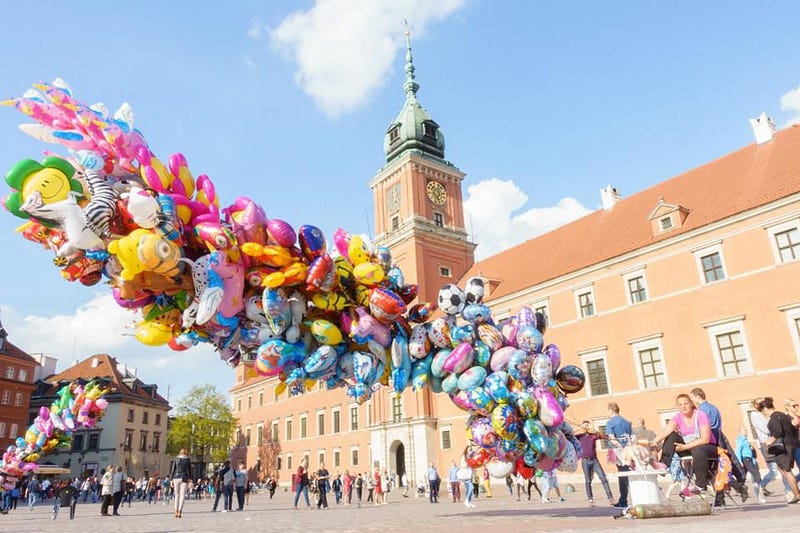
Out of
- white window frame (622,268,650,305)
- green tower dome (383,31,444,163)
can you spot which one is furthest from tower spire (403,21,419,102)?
white window frame (622,268,650,305)

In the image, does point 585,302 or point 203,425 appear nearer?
point 585,302

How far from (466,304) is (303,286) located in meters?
2.85

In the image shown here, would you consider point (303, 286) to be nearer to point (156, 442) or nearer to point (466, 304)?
point (466, 304)

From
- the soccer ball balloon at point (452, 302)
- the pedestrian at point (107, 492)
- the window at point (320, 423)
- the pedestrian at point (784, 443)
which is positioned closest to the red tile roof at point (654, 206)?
the pedestrian at point (784, 443)

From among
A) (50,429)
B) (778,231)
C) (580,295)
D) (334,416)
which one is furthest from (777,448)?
(334,416)

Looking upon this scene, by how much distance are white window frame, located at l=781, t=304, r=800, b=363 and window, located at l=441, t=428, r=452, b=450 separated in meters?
20.8

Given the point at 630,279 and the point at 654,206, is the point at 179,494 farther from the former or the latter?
the point at 654,206

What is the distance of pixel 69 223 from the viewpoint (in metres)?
6.81

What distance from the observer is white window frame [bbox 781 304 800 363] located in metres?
20.3

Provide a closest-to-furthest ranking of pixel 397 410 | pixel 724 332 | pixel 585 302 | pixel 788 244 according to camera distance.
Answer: pixel 788 244
pixel 724 332
pixel 585 302
pixel 397 410

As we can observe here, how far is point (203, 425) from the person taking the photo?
50.6m

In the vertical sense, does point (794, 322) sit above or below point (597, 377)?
above

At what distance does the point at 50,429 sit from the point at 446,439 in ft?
87.8

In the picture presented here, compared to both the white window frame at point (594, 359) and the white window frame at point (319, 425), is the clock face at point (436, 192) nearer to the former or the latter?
the white window frame at point (594, 359)
